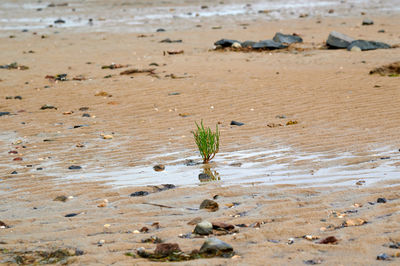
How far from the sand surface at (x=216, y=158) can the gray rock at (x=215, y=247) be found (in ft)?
0.23

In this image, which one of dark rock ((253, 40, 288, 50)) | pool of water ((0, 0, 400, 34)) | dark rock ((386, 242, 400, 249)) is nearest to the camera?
dark rock ((386, 242, 400, 249))

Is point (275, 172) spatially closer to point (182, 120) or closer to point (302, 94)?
point (182, 120)

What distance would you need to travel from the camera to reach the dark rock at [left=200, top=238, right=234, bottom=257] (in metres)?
3.34

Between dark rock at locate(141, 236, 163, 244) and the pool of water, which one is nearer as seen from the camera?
dark rock at locate(141, 236, 163, 244)

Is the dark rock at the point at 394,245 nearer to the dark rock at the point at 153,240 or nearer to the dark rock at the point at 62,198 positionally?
the dark rock at the point at 153,240

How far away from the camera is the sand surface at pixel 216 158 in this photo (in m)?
3.67

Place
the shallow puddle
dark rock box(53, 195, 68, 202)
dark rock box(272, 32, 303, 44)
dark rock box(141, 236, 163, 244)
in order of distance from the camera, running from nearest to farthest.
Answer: dark rock box(141, 236, 163, 244) → dark rock box(53, 195, 68, 202) → the shallow puddle → dark rock box(272, 32, 303, 44)

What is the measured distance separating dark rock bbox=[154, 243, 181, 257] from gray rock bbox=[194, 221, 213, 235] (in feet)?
0.95

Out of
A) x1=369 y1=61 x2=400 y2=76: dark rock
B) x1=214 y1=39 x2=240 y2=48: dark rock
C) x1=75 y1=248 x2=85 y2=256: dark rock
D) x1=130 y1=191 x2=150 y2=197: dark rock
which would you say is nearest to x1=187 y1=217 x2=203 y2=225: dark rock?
x1=75 y1=248 x2=85 y2=256: dark rock

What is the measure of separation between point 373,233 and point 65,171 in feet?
9.92

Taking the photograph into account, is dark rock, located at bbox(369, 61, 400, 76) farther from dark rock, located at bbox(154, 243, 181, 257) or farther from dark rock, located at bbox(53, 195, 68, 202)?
dark rock, located at bbox(154, 243, 181, 257)

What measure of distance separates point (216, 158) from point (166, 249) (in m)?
2.61

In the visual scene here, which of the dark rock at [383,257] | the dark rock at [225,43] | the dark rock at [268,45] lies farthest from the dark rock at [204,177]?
the dark rock at [225,43]

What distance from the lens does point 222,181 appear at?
197 inches
